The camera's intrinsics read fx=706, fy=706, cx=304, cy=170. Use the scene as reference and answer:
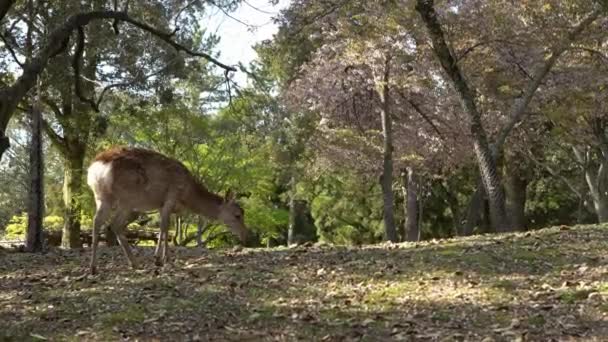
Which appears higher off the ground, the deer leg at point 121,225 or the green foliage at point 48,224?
the green foliage at point 48,224

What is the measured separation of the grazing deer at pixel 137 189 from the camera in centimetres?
1104

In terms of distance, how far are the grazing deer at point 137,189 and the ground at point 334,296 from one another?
665mm

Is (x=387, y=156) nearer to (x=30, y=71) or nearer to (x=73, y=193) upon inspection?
(x=73, y=193)

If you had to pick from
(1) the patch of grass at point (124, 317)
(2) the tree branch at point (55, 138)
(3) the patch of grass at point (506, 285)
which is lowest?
(1) the patch of grass at point (124, 317)

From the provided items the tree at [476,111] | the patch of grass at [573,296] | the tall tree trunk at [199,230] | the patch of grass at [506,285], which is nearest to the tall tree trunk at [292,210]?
the tall tree trunk at [199,230]

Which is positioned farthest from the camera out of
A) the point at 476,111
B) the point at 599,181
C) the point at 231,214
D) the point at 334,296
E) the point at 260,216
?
the point at 260,216

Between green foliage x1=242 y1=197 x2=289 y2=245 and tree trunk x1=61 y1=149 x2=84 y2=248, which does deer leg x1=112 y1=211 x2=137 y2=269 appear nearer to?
tree trunk x1=61 y1=149 x2=84 y2=248

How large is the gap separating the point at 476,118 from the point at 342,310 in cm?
1052

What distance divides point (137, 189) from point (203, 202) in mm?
1597

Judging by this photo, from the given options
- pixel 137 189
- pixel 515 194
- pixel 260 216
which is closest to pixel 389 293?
pixel 137 189

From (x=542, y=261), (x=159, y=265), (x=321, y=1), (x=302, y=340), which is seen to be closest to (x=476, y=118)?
(x=321, y=1)

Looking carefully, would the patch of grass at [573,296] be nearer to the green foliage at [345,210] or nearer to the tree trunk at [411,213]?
the tree trunk at [411,213]

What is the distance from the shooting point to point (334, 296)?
8688 mm

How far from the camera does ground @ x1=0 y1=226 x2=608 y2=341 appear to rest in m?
7.16
